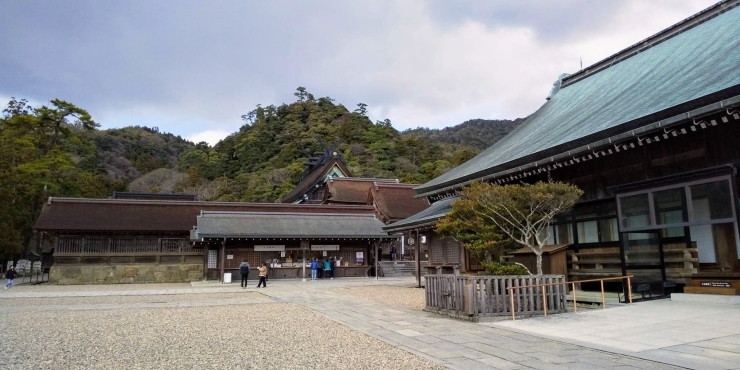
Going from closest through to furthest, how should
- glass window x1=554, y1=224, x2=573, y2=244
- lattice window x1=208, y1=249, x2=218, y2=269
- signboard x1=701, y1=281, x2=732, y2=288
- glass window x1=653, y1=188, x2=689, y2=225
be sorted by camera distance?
signboard x1=701, y1=281, x2=732, y2=288 → glass window x1=653, y1=188, x2=689, y2=225 → glass window x1=554, y1=224, x2=573, y2=244 → lattice window x1=208, y1=249, x2=218, y2=269

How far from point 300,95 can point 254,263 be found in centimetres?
5795

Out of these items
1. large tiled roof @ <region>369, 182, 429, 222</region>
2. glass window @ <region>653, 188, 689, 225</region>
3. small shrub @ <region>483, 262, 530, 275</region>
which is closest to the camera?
glass window @ <region>653, 188, 689, 225</region>

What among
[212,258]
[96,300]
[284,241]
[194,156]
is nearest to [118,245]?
[212,258]

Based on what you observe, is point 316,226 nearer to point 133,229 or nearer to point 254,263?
point 254,263

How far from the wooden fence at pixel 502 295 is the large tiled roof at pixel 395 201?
23.7 m

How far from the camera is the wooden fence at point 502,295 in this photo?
30.8ft

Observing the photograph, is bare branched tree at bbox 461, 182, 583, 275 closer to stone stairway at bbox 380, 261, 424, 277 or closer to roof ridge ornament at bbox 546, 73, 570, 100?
roof ridge ornament at bbox 546, 73, 570, 100

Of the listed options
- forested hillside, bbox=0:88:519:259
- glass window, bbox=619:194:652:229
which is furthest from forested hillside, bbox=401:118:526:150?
glass window, bbox=619:194:652:229

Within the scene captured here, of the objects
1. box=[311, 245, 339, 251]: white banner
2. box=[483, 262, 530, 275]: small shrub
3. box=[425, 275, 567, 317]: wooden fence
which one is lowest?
box=[425, 275, 567, 317]: wooden fence

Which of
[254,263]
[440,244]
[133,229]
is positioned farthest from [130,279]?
[440,244]

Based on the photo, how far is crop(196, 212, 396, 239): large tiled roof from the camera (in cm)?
2556

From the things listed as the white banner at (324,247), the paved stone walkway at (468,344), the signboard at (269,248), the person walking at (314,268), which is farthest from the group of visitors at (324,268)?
the paved stone walkway at (468,344)

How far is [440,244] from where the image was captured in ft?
59.5

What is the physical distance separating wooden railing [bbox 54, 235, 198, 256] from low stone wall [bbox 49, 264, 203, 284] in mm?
863
